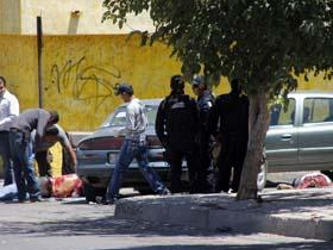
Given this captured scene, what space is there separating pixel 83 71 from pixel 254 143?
10.1 meters

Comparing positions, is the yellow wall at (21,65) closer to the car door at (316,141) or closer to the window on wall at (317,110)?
the window on wall at (317,110)

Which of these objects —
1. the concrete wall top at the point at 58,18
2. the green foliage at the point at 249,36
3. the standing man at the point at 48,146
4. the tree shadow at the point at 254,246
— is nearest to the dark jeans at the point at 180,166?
the standing man at the point at 48,146

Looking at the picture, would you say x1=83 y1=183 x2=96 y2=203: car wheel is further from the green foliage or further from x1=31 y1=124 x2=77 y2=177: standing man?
the green foliage

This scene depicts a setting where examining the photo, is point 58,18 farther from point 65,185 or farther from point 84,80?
point 65,185

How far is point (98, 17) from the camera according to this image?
26516mm

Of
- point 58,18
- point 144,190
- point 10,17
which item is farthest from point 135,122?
point 58,18

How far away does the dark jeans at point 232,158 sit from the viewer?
14953 millimetres

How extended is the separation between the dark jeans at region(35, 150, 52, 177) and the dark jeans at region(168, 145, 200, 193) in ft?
11.4

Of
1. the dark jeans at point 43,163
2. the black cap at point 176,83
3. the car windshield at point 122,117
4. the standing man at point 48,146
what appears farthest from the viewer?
the dark jeans at point 43,163

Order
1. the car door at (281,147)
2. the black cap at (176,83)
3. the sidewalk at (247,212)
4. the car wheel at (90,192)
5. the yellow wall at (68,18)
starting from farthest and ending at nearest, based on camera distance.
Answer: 1. the yellow wall at (68,18)
2. the car door at (281,147)
3. the car wheel at (90,192)
4. the black cap at (176,83)
5. the sidewalk at (247,212)

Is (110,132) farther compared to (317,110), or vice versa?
(317,110)

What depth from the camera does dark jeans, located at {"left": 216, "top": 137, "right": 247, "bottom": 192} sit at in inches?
589

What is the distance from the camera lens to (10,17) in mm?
25281

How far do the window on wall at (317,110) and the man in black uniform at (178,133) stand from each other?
8.92 ft
